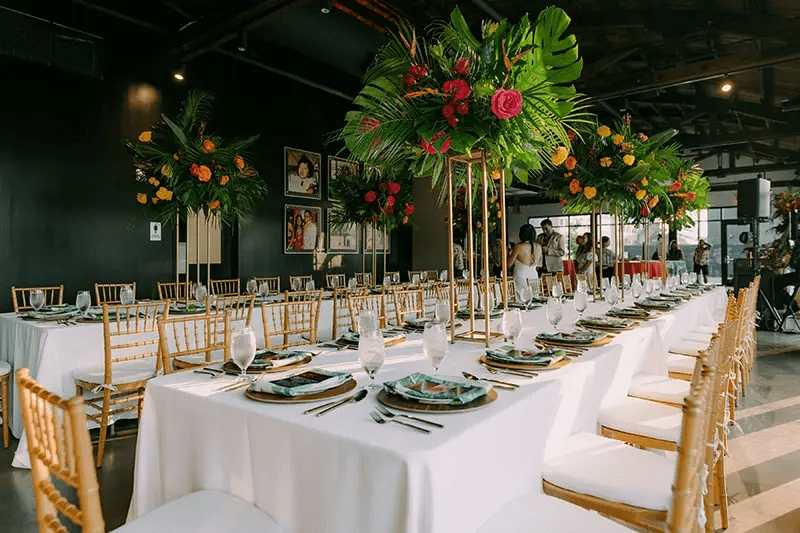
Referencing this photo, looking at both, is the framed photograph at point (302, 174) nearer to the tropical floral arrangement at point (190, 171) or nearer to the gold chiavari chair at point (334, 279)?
the gold chiavari chair at point (334, 279)

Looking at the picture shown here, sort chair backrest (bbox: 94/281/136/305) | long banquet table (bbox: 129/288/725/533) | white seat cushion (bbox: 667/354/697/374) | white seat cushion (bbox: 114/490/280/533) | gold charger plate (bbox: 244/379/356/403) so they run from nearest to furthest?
long banquet table (bbox: 129/288/725/533), white seat cushion (bbox: 114/490/280/533), gold charger plate (bbox: 244/379/356/403), white seat cushion (bbox: 667/354/697/374), chair backrest (bbox: 94/281/136/305)

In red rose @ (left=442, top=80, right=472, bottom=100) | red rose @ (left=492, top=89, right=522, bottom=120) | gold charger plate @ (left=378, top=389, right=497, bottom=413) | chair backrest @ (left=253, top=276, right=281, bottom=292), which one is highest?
red rose @ (left=442, top=80, right=472, bottom=100)

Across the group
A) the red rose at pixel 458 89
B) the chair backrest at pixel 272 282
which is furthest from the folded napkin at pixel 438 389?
the chair backrest at pixel 272 282

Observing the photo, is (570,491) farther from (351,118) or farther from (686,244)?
(686,244)

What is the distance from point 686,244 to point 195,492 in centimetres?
1912

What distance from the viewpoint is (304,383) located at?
159 centimetres

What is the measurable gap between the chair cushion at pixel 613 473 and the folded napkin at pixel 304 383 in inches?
28.7

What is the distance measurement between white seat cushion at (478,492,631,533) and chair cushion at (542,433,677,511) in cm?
18

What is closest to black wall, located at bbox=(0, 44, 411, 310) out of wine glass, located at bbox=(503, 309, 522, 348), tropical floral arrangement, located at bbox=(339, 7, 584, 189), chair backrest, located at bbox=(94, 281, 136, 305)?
chair backrest, located at bbox=(94, 281, 136, 305)

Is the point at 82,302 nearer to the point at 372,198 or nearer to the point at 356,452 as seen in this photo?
the point at 356,452

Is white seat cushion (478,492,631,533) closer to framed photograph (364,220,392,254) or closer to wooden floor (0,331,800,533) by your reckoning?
wooden floor (0,331,800,533)

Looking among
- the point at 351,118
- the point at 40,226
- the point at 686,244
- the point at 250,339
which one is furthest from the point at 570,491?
the point at 686,244

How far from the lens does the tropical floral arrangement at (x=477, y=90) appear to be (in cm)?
208

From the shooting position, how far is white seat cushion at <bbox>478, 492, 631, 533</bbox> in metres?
1.34
